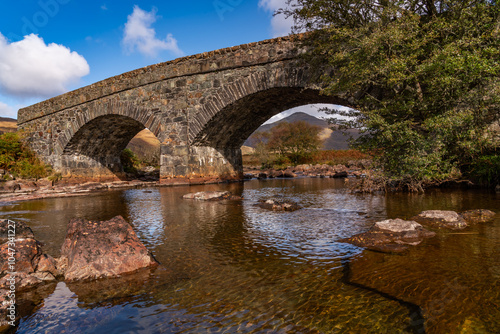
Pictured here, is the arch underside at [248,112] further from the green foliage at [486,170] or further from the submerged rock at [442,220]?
the submerged rock at [442,220]

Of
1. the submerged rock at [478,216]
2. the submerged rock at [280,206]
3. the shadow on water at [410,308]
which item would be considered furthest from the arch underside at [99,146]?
the shadow on water at [410,308]

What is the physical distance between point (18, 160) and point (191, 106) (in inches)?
500

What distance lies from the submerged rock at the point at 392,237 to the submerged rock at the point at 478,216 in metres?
1.09

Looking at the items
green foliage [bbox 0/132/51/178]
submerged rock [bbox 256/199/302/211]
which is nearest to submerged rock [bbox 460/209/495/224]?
submerged rock [bbox 256/199/302/211]

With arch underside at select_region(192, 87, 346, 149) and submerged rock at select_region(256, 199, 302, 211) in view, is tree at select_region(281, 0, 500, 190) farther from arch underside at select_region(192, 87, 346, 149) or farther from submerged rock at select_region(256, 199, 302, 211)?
arch underside at select_region(192, 87, 346, 149)

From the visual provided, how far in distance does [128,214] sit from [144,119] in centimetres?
851

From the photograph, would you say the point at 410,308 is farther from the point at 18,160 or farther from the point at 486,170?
the point at 18,160

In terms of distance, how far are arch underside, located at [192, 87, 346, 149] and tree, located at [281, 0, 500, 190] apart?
3632mm

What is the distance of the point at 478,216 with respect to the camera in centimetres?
439

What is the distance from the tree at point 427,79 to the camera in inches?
234

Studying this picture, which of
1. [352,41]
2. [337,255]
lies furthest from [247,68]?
[337,255]

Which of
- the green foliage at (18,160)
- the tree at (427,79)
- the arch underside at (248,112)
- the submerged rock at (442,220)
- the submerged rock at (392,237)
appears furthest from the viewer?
the green foliage at (18,160)

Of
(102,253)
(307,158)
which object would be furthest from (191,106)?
(307,158)

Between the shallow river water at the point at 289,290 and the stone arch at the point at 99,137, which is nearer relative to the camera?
the shallow river water at the point at 289,290
